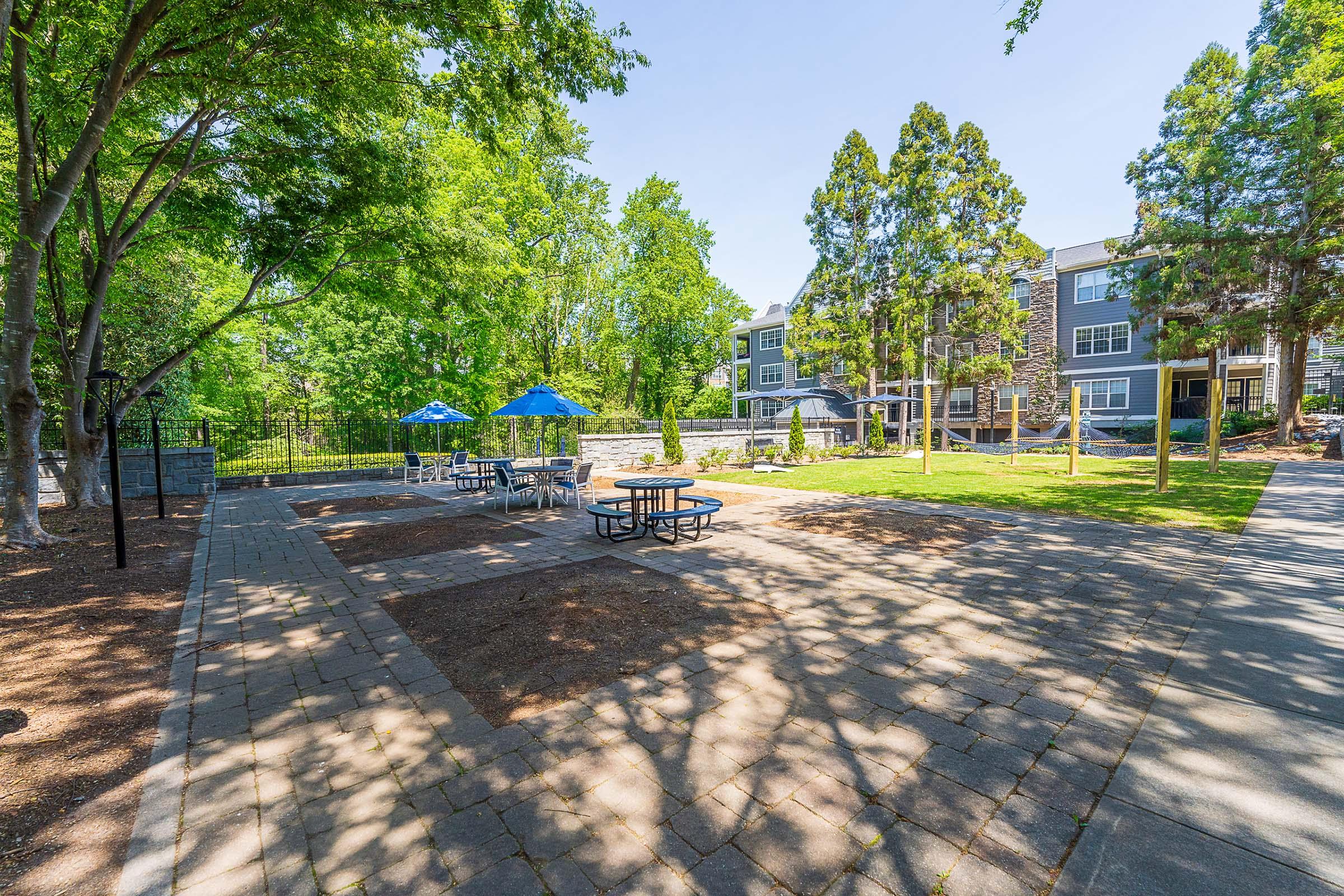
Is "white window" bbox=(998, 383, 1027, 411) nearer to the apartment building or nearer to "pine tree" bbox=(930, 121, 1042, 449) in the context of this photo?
the apartment building

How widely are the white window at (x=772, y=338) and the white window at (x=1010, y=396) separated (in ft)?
52.3

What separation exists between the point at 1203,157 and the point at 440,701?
101 feet

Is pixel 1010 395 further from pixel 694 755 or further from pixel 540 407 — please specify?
pixel 694 755

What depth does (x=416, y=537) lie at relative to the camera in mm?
8359

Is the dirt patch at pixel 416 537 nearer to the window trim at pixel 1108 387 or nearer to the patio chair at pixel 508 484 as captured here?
the patio chair at pixel 508 484

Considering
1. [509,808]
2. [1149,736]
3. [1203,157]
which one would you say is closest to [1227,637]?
[1149,736]

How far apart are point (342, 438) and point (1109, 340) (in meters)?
37.2

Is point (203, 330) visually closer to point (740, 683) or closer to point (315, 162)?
point (315, 162)

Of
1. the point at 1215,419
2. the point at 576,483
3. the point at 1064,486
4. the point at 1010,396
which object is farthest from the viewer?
the point at 1010,396

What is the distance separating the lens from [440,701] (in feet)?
11.2

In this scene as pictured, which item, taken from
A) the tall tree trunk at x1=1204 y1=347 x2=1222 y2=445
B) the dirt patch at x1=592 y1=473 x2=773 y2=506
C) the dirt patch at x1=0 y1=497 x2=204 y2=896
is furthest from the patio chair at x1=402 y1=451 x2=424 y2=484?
the tall tree trunk at x1=1204 y1=347 x2=1222 y2=445

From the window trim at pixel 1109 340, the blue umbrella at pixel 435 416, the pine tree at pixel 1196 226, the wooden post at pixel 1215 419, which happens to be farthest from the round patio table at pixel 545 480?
the window trim at pixel 1109 340

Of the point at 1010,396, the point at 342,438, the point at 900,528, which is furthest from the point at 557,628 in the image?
the point at 1010,396

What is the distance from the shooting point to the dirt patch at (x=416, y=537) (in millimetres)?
7387
